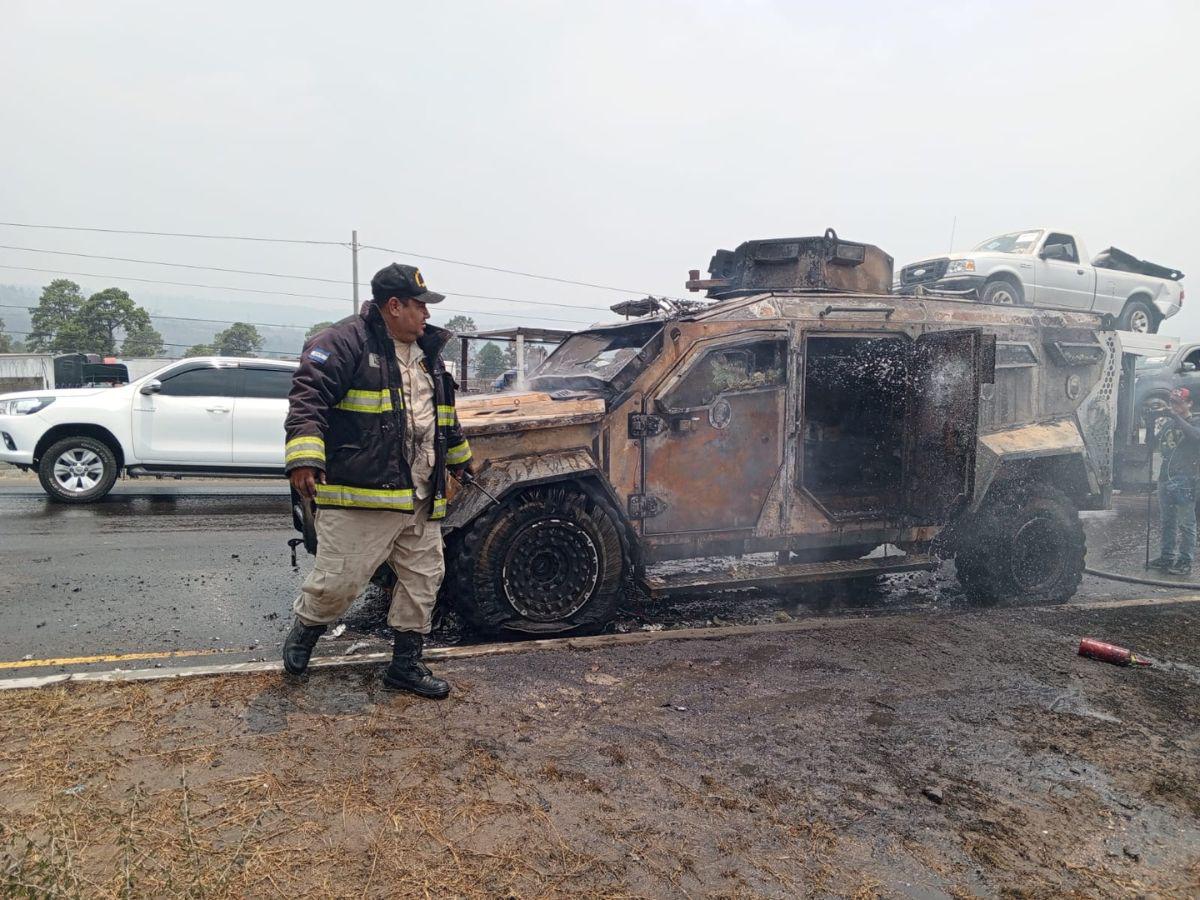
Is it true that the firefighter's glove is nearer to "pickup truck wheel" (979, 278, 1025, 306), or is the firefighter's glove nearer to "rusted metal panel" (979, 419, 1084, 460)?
"rusted metal panel" (979, 419, 1084, 460)

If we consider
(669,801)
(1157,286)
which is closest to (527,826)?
(669,801)

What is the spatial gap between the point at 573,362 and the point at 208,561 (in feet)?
11.4

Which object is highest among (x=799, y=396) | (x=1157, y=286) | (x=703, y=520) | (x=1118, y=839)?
(x=1157, y=286)

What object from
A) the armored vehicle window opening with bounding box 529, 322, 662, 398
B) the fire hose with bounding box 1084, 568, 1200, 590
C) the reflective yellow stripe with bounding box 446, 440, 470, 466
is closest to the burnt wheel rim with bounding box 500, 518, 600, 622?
Answer: the reflective yellow stripe with bounding box 446, 440, 470, 466

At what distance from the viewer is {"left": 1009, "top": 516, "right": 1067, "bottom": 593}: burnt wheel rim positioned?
218 inches

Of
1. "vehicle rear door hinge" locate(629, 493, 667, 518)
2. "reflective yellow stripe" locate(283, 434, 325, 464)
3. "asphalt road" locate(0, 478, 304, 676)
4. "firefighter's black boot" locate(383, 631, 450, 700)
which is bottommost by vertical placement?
"asphalt road" locate(0, 478, 304, 676)

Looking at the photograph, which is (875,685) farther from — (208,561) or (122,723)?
(208,561)

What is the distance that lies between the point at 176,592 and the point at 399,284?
3398mm

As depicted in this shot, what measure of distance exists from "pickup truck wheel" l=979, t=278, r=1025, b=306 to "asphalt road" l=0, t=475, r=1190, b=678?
13.0 feet

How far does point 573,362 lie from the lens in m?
5.59

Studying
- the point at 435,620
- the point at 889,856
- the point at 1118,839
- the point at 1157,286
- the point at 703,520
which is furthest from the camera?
the point at 1157,286

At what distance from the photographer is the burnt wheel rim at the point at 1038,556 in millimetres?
5547

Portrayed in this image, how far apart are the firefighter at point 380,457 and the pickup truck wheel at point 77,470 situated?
677cm

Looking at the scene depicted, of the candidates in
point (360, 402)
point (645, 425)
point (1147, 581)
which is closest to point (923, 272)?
Result: point (1147, 581)
